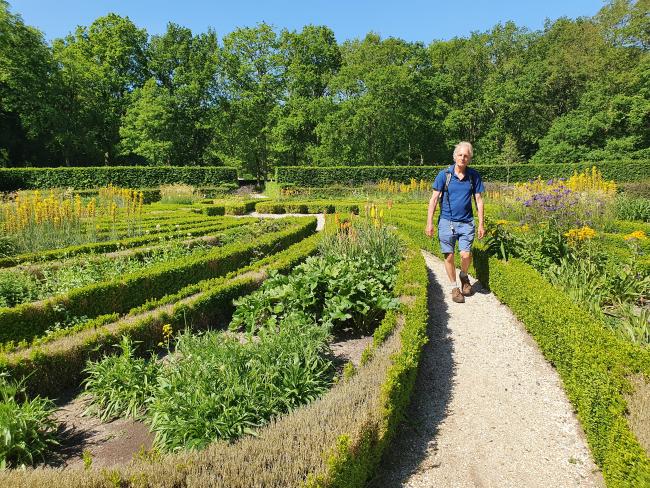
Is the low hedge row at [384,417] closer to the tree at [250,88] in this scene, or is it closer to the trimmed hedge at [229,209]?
the trimmed hedge at [229,209]

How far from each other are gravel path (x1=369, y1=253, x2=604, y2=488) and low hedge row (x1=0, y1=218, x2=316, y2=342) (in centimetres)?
365

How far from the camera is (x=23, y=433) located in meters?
2.62

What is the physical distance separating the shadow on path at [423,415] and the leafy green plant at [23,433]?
7.42 ft

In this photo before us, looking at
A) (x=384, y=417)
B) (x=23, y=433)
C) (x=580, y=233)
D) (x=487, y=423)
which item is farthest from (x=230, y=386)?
(x=580, y=233)

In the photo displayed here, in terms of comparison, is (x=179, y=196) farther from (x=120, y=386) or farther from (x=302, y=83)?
(x=302, y=83)

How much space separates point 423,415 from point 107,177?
26402mm

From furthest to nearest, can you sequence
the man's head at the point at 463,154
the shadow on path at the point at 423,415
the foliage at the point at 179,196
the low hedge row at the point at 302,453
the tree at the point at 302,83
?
the tree at the point at 302,83 < the foliage at the point at 179,196 < the man's head at the point at 463,154 < the shadow on path at the point at 423,415 < the low hedge row at the point at 302,453

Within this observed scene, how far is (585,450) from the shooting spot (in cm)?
274

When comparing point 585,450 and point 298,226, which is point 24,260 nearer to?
point 298,226

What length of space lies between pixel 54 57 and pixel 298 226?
3349 centimetres

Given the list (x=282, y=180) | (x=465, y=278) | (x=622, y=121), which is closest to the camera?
(x=465, y=278)

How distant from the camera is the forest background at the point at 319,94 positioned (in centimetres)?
2972

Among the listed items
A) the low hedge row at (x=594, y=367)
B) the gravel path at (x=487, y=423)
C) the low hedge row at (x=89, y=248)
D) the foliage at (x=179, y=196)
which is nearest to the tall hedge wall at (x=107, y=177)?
the foliage at (x=179, y=196)

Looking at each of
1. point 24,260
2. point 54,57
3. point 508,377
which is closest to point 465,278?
point 508,377
